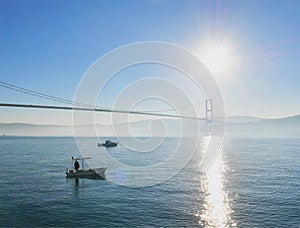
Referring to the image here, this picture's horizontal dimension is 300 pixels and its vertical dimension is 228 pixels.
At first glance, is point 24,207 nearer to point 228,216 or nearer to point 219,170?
point 228,216

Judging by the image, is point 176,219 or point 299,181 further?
point 299,181

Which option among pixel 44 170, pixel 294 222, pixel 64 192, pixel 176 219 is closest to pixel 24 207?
pixel 64 192

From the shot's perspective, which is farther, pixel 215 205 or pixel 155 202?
pixel 155 202

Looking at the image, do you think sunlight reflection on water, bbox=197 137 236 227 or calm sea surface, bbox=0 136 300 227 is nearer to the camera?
sunlight reflection on water, bbox=197 137 236 227

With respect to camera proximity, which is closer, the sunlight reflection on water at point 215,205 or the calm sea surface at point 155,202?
the sunlight reflection on water at point 215,205

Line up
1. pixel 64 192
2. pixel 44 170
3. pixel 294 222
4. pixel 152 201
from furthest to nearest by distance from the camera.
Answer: pixel 44 170, pixel 64 192, pixel 152 201, pixel 294 222

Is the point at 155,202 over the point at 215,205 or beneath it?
over

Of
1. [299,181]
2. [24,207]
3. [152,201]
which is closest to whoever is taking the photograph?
[24,207]
